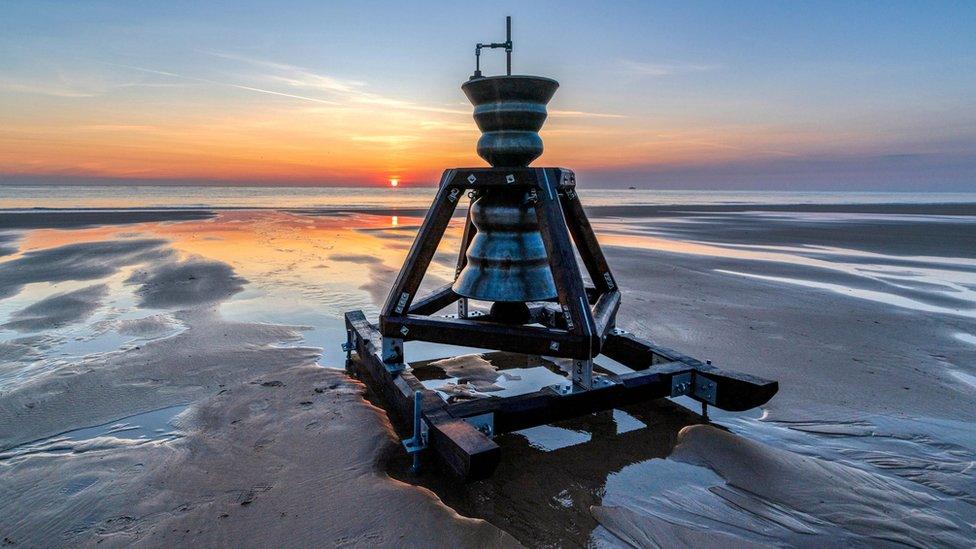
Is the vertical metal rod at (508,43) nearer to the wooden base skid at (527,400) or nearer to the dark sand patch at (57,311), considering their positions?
the wooden base skid at (527,400)

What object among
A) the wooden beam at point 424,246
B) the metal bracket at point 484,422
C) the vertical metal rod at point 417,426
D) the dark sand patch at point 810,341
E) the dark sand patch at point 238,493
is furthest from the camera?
the dark sand patch at point 810,341

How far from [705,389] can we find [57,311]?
373 inches

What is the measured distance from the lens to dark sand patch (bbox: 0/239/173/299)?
34.9 ft

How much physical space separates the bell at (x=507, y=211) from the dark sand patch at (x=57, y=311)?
672cm

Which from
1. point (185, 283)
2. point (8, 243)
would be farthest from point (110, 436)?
point (8, 243)

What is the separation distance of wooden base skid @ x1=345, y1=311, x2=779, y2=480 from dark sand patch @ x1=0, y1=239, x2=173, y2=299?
9.38m

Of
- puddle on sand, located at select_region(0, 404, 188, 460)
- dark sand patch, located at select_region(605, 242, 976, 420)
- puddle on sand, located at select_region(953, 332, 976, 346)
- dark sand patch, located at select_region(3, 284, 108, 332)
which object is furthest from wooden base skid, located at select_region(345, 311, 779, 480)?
dark sand patch, located at select_region(3, 284, 108, 332)

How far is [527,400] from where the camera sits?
3.74 meters

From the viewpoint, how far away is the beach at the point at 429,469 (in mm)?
2967

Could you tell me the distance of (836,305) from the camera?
871 centimetres

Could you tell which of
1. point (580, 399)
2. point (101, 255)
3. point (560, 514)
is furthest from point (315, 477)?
point (101, 255)

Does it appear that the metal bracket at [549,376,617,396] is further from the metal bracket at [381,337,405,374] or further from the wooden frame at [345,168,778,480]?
the metal bracket at [381,337,405,374]

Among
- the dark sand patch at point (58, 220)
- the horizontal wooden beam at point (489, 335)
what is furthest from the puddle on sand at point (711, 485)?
the dark sand patch at point (58, 220)

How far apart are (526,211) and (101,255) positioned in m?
15.0
